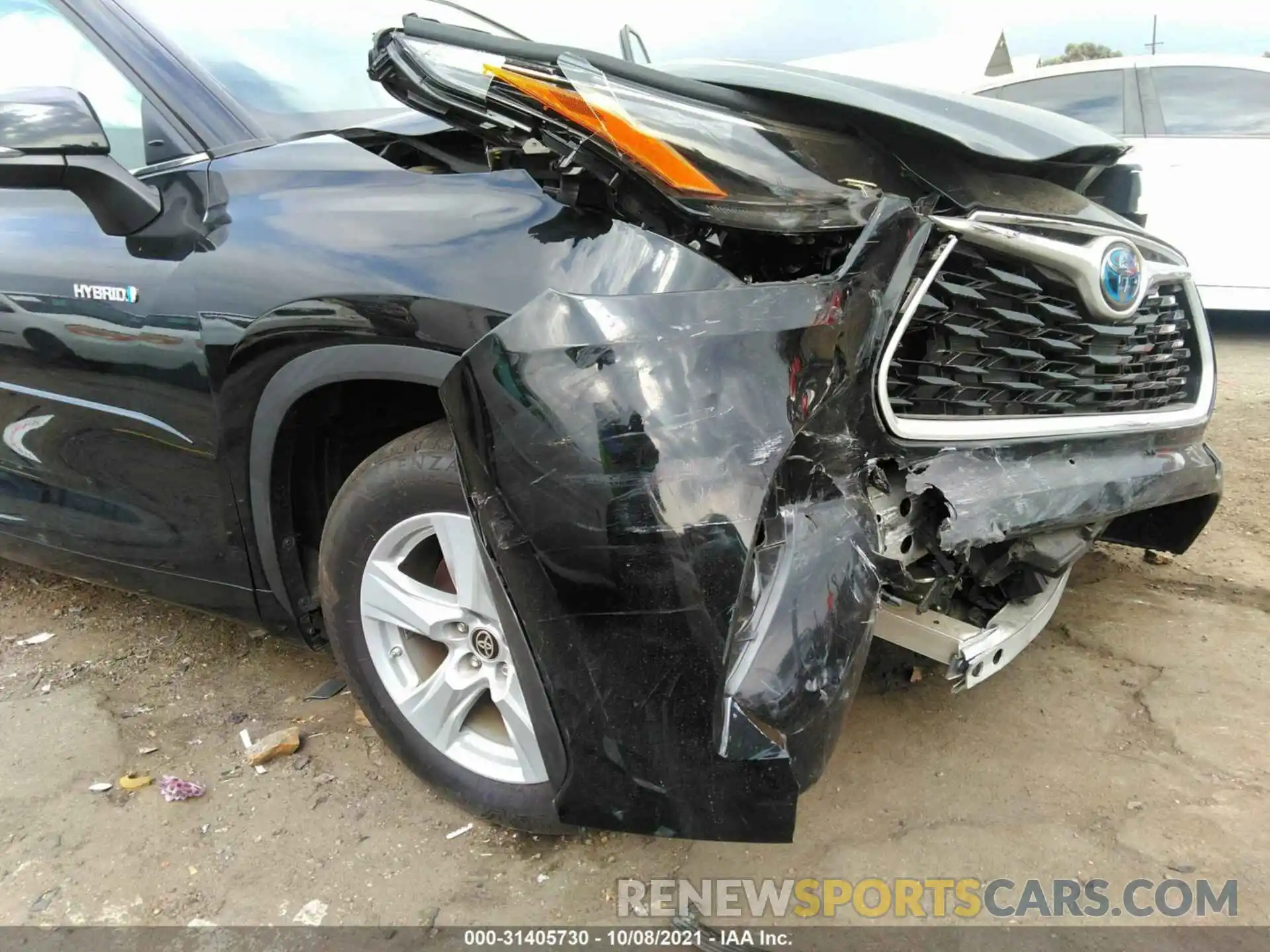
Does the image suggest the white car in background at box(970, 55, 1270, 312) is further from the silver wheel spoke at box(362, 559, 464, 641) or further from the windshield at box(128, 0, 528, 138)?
the silver wheel spoke at box(362, 559, 464, 641)

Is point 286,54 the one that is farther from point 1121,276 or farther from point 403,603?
point 1121,276

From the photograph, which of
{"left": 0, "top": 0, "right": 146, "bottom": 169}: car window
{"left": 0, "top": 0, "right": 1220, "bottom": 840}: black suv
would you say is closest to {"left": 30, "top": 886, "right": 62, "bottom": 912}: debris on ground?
{"left": 0, "top": 0, "right": 1220, "bottom": 840}: black suv

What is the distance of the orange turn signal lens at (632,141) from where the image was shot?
1.54m

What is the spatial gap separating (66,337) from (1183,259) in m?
2.70

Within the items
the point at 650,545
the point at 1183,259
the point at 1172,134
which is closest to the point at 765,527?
the point at 650,545

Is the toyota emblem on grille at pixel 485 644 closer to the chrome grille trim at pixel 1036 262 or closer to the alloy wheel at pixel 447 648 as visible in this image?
the alloy wheel at pixel 447 648

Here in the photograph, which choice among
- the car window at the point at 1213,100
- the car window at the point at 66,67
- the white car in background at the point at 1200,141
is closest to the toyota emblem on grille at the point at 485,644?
the car window at the point at 66,67

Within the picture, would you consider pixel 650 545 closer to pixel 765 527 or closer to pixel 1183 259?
pixel 765 527

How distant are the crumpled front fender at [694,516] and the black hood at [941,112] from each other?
35cm

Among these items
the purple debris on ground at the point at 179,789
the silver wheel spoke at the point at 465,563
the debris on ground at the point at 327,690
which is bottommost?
the debris on ground at the point at 327,690

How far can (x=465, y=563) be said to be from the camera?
1.79 m

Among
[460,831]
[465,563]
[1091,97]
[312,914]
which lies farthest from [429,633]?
[1091,97]

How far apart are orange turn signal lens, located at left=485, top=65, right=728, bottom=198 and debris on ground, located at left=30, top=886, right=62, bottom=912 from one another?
6.16ft

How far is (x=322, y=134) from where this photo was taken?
80.4 inches
